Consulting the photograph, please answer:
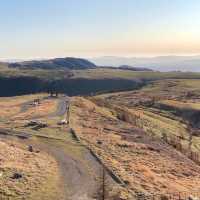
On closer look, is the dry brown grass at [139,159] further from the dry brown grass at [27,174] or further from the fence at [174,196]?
the dry brown grass at [27,174]

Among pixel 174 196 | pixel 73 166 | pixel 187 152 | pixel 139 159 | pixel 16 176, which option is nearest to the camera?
pixel 174 196

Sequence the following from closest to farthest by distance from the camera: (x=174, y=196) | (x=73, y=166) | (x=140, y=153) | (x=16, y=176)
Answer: (x=174, y=196) → (x=16, y=176) → (x=73, y=166) → (x=140, y=153)

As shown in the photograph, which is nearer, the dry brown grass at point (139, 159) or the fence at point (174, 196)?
the fence at point (174, 196)

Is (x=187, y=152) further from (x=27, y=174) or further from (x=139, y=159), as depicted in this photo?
(x=27, y=174)

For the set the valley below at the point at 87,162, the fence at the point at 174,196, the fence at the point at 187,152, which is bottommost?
the fence at the point at 187,152

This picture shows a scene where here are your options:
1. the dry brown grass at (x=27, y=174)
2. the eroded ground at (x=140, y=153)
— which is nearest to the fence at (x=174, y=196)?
the eroded ground at (x=140, y=153)

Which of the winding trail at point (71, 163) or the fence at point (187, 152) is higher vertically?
the winding trail at point (71, 163)

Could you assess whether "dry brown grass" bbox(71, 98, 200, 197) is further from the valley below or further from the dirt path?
the dirt path

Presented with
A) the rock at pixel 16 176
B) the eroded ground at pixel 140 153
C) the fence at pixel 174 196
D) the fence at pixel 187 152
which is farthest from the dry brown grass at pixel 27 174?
the fence at pixel 187 152

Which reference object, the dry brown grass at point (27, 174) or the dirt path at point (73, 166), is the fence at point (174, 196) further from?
the dry brown grass at point (27, 174)

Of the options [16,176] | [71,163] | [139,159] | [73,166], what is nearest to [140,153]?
[139,159]

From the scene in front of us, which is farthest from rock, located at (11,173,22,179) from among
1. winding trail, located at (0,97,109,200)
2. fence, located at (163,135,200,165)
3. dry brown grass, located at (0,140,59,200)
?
fence, located at (163,135,200,165)

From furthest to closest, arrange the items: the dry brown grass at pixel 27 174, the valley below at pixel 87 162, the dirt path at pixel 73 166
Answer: the valley below at pixel 87 162 → the dirt path at pixel 73 166 → the dry brown grass at pixel 27 174

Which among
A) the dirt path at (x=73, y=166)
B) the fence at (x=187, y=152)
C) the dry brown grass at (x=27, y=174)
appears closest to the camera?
the dry brown grass at (x=27, y=174)
